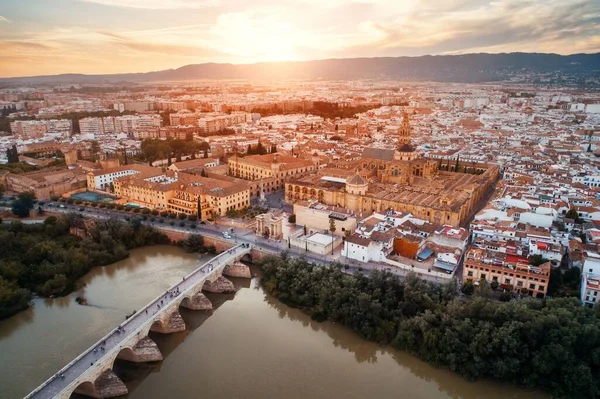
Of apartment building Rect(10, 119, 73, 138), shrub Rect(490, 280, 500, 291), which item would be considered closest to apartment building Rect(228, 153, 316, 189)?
shrub Rect(490, 280, 500, 291)

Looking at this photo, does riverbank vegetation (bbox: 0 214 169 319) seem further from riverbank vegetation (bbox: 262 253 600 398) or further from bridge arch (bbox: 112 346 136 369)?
riverbank vegetation (bbox: 262 253 600 398)

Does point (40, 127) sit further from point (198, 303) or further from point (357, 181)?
point (198, 303)

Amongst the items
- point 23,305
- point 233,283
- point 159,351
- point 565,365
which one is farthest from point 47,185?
point 565,365

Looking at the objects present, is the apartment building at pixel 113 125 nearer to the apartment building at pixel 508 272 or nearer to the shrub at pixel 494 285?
the apartment building at pixel 508 272

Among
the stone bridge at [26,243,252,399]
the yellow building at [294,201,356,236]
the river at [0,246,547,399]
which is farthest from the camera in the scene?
the yellow building at [294,201,356,236]

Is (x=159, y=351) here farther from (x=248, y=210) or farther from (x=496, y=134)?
(x=496, y=134)

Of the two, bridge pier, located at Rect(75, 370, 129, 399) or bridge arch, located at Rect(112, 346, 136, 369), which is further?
bridge arch, located at Rect(112, 346, 136, 369)

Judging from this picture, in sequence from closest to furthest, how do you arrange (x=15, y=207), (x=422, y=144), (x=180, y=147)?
1. (x=15, y=207)
2. (x=180, y=147)
3. (x=422, y=144)
